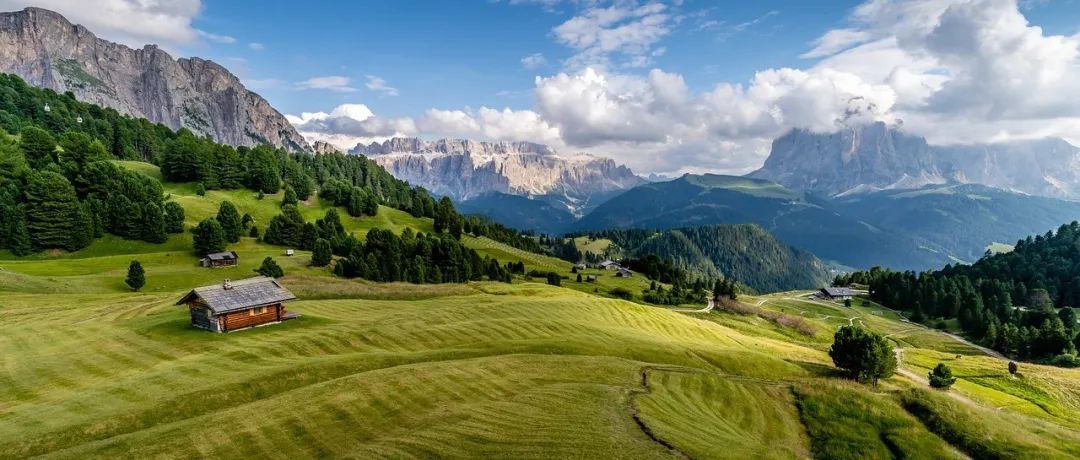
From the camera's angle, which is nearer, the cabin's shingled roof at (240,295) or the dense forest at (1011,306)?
the cabin's shingled roof at (240,295)

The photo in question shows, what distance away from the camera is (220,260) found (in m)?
109

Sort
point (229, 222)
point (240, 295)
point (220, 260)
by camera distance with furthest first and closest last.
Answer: point (229, 222), point (220, 260), point (240, 295)

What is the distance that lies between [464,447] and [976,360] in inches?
4476

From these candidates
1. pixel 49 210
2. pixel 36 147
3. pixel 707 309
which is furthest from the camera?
pixel 707 309

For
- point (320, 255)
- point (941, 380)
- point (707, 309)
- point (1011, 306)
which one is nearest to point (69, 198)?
point (320, 255)

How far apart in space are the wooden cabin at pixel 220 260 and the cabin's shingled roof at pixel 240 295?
196ft

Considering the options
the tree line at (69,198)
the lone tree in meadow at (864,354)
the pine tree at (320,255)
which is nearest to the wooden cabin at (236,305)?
the pine tree at (320,255)

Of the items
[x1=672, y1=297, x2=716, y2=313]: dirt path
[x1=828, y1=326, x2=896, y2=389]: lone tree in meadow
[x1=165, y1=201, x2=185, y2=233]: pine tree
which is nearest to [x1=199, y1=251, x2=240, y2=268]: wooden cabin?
[x1=165, y1=201, x2=185, y2=233]: pine tree

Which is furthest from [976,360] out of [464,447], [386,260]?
[386,260]

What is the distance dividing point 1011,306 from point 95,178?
869 feet

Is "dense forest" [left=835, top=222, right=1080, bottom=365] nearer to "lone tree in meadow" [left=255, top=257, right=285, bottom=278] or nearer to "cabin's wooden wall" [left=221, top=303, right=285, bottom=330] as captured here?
"cabin's wooden wall" [left=221, top=303, right=285, bottom=330]

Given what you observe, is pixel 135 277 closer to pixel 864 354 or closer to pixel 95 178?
pixel 95 178

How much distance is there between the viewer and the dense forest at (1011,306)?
117 meters

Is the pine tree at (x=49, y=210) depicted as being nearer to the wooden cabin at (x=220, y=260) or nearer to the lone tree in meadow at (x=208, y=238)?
the lone tree in meadow at (x=208, y=238)
